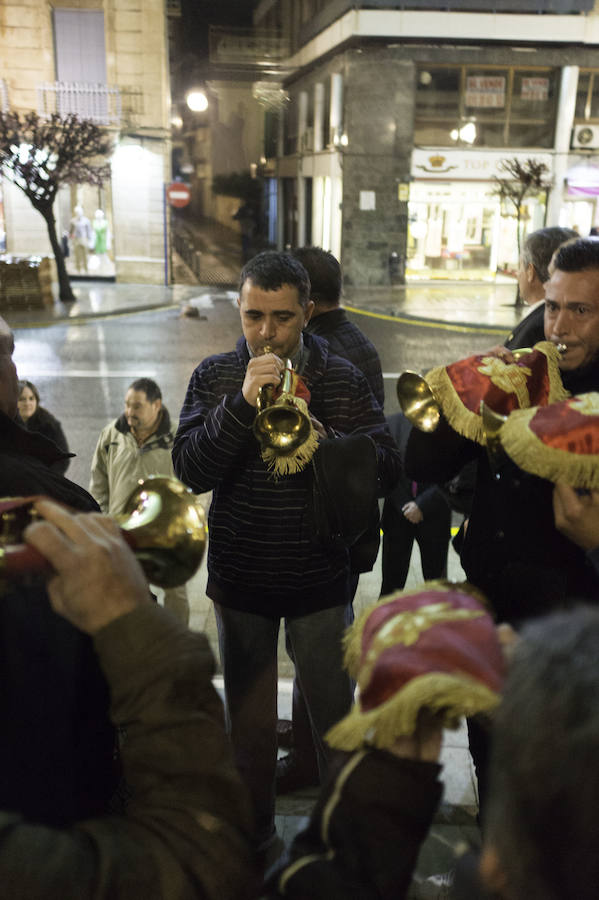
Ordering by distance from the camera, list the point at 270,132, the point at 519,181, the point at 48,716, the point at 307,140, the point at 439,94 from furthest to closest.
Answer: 1. the point at 270,132
2. the point at 307,140
3. the point at 439,94
4. the point at 519,181
5. the point at 48,716

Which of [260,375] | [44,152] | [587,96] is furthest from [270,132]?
[260,375]

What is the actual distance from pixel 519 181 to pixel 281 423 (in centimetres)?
1918

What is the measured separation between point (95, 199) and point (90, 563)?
940 inches

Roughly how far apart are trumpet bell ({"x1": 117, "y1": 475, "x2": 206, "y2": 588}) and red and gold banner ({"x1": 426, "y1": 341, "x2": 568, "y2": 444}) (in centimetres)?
96

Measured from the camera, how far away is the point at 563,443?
5.84 feet

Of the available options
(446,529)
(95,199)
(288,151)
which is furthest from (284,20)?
(446,529)

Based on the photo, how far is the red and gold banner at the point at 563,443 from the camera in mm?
1759

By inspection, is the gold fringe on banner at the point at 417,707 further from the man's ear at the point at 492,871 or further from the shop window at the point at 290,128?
the shop window at the point at 290,128

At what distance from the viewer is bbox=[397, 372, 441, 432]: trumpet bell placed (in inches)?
92.1

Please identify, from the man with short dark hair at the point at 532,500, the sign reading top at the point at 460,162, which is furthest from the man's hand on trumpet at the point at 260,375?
the sign reading top at the point at 460,162

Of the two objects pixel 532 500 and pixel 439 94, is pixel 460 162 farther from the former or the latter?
pixel 532 500

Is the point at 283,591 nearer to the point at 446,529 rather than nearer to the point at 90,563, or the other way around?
the point at 90,563

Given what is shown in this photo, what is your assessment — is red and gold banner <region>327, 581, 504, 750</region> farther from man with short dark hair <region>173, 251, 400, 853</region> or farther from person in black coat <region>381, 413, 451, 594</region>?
person in black coat <region>381, 413, 451, 594</region>

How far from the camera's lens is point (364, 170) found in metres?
20.9
